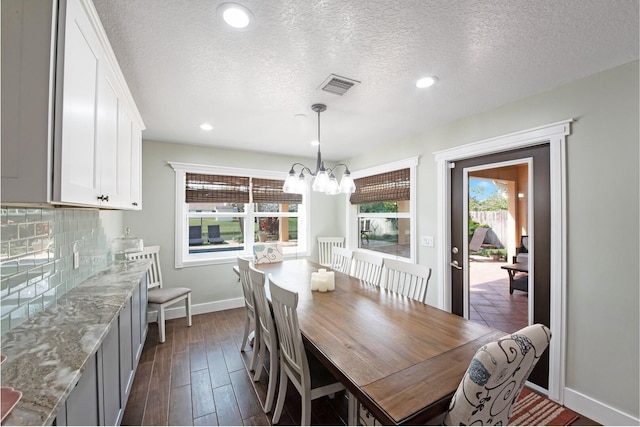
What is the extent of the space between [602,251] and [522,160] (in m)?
0.89

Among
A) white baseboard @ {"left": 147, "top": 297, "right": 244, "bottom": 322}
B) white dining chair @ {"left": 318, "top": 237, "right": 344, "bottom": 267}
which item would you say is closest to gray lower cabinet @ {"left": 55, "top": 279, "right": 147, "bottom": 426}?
white baseboard @ {"left": 147, "top": 297, "right": 244, "bottom": 322}

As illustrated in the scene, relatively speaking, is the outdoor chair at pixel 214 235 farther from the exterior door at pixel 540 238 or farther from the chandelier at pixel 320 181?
the exterior door at pixel 540 238

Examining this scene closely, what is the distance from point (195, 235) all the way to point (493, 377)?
3.89 m

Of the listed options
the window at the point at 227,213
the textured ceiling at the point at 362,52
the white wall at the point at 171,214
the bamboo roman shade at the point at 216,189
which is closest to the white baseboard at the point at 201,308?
the white wall at the point at 171,214

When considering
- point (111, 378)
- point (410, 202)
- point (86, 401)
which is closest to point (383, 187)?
point (410, 202)

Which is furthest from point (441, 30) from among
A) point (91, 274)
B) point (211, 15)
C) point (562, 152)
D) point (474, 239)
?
point (91, 274)

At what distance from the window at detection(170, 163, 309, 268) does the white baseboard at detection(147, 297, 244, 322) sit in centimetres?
60

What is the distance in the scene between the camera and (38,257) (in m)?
1.49

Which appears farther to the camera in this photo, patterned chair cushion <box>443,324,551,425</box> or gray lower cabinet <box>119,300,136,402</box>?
gray lower cabinet <box>119,300,136,402</box>

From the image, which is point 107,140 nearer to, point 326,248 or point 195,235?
point 195,235

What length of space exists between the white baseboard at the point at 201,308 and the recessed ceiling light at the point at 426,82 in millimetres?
3640

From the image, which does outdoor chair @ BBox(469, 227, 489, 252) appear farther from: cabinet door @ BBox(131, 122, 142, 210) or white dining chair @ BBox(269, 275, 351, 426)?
cabinet door @ BBox(131, 122, 142, 210)

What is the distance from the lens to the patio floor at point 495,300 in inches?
93.7

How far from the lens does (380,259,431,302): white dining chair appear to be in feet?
6.79
